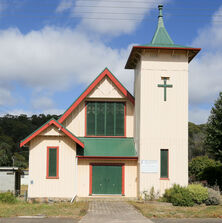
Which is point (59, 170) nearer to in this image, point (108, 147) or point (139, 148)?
point (108, 147)

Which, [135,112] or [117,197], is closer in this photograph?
[117,197]

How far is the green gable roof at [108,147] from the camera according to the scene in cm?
2369

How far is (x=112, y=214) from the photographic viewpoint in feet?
55.1

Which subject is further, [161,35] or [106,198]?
[161,35]

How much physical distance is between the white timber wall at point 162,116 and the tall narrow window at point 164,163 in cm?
20

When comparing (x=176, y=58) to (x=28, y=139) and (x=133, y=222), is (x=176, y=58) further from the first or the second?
(x=133, y=222)

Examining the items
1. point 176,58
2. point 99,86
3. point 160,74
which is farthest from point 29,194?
point 176,58

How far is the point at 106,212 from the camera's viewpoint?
57.1 ft

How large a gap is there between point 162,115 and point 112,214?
27.1 feet

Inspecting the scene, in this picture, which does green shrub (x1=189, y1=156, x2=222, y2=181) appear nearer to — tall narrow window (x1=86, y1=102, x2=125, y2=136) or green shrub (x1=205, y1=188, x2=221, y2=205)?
tall narrow window (x1=86, y1=102, x2=125, y2=136)

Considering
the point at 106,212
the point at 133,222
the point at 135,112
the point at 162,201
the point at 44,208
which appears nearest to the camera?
the point at 133,222

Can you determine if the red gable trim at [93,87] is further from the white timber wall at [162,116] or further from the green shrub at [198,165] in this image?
the green shrub at [198,165]

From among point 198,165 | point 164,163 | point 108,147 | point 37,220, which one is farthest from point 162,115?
point 198,165

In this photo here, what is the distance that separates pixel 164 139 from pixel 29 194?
9.13m
